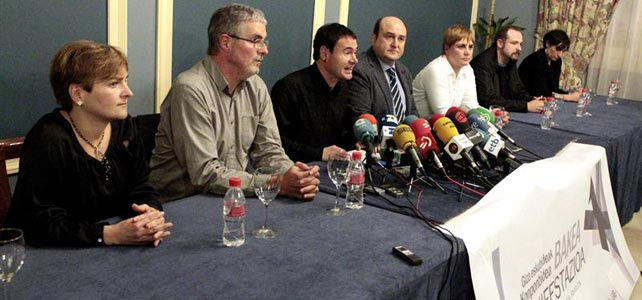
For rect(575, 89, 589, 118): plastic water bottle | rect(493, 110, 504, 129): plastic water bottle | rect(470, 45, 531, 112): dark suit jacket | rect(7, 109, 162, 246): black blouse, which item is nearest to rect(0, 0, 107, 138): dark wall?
rect(7, 109, 162, 246): black blouse

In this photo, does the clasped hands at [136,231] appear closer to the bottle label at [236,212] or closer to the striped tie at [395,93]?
the bottle label at [236,212]

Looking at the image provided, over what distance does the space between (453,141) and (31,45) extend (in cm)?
169

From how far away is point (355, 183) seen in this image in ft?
5.90

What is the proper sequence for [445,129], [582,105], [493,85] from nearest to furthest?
[445,129] → [582,105] → [493,85]

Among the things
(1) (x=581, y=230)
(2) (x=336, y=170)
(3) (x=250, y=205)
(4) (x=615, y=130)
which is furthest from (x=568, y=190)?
(4) (x=615, y=130)

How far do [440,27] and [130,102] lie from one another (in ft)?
10.5

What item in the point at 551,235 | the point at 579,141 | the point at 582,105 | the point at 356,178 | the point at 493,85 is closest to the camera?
the point at 356,178

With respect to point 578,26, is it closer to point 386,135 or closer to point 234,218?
point 386,135

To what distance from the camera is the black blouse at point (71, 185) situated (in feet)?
4.66

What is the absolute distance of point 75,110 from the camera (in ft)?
5.31

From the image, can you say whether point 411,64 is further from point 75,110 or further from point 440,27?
point 75,110

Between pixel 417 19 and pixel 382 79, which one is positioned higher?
pixel 417 19

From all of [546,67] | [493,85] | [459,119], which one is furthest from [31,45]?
[546,67]

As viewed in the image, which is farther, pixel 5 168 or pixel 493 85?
pixel 493 85
